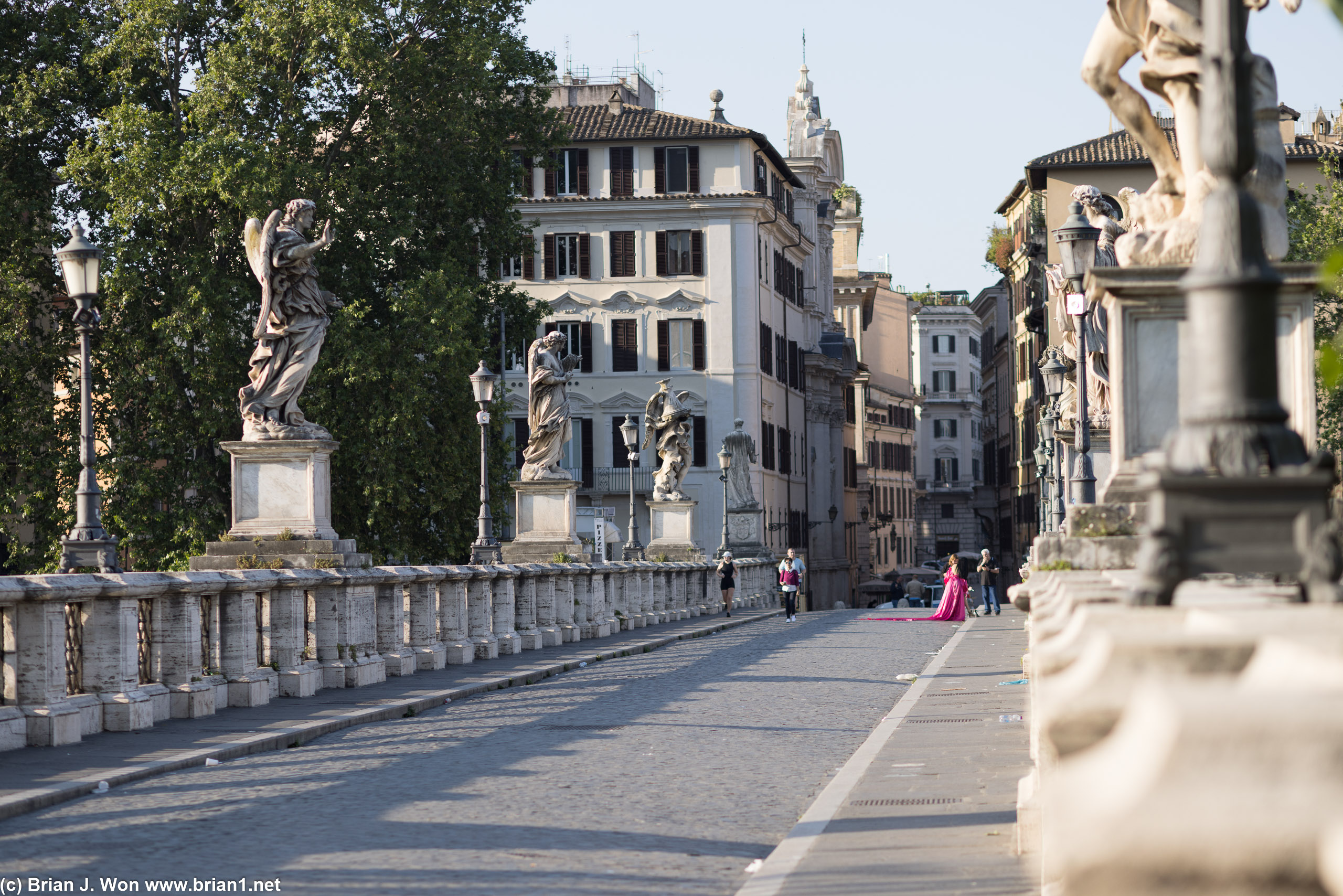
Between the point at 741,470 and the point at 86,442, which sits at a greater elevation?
the point at 741,470

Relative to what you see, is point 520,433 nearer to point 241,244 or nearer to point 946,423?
point 241,244

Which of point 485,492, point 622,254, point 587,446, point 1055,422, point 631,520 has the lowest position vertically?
point 631,520

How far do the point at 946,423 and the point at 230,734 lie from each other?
5311 inches

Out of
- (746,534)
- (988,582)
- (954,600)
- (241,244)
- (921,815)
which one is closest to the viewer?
(921,815)

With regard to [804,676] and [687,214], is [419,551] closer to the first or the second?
[804,676]

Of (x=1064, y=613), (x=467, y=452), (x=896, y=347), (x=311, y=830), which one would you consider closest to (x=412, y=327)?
(x=467, y=452)

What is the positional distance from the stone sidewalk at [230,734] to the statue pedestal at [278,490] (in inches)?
83.2

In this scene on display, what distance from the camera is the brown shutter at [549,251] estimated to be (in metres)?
71.9

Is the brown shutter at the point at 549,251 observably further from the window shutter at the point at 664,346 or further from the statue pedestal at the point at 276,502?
the statue pedestal at the point at 276,502

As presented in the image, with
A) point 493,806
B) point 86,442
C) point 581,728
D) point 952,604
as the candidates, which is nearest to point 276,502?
point 86,442

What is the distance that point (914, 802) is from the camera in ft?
34.9

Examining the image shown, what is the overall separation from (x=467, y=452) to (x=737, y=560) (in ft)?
48.6

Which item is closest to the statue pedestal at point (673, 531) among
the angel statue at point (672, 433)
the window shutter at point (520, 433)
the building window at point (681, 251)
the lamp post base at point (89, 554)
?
the angel statue at point (672, 433)

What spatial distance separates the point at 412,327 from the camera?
129 ft
